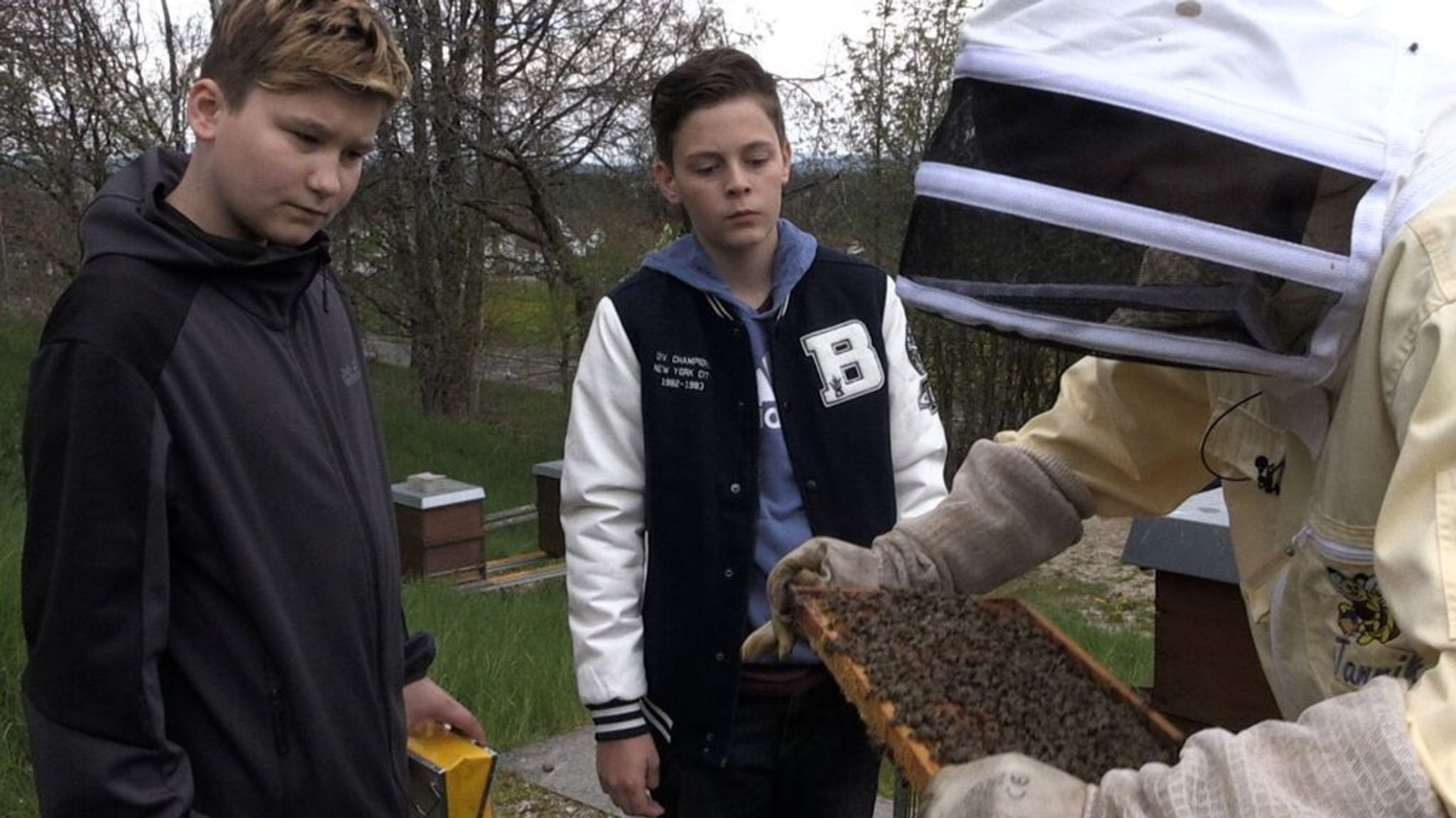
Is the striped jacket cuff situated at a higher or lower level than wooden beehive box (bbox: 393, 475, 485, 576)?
higher

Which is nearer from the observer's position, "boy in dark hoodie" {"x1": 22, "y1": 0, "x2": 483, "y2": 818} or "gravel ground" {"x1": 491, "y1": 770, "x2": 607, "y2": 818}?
"boy in dark hoodie" {"x1": 22, "y1": 0, "x2": 483, "y2": 818}

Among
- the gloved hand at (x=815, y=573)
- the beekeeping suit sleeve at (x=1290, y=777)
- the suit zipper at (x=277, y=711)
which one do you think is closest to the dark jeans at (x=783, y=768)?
the gloved hand at (x=815, y=573)

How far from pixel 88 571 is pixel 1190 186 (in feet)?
4.44

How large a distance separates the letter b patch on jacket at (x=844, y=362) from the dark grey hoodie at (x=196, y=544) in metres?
0.83

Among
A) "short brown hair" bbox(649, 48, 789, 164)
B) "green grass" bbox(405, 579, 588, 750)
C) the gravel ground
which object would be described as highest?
"short brown hair" bbox(649, 48, 789, 164)

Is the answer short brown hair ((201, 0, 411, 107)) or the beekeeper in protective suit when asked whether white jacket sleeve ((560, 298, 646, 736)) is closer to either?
short brown hair ((201, 0, 411, 107))

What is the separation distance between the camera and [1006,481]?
2.00 meters

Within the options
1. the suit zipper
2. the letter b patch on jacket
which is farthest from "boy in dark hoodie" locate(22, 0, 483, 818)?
the letter b patch on jacket

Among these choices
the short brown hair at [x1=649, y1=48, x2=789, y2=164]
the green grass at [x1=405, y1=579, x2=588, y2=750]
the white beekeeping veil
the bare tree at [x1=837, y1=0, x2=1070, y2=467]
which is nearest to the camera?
the white beekeeping veil

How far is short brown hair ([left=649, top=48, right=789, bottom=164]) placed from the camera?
2.40 meters

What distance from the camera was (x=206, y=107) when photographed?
1.83 meters

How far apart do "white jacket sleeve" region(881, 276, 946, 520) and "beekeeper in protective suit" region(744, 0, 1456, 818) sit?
84 centimetres

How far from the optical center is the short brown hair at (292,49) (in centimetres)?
180

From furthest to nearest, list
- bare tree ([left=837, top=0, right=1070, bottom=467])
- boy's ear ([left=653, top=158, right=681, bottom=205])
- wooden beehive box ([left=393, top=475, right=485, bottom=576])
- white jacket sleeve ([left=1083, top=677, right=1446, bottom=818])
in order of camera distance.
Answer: bare tree ([left=837, top=0, right=1070, bottom=467]), wooden beehive box ([left=393, top=475, right=485, bottom=576]), boy's ear ([left=653, top=158, right=681, bottom=205]), white jacket sleeve ([left=1083, top=677, right=1446, bottom=818])
